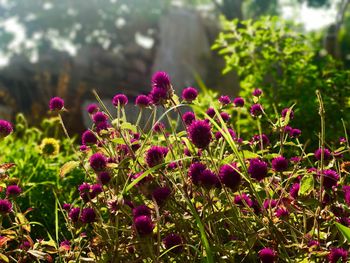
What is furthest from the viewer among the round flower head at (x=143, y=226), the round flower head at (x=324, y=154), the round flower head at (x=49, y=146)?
the round flower head at (x=49, y=146)

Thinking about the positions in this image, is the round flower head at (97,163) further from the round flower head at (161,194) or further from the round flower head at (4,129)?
the round flower head at (4,129)

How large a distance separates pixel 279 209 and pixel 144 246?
486 millimetres

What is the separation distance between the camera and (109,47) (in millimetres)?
20312

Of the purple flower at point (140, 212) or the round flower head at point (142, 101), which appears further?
the round flower head at point (142, 101)

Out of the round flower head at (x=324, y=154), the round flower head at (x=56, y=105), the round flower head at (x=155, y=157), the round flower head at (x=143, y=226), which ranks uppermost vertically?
the round flower head at (x=155, y=157)

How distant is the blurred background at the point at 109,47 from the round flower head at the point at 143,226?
24.6 feet

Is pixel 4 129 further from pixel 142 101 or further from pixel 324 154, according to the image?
pixel 324 154

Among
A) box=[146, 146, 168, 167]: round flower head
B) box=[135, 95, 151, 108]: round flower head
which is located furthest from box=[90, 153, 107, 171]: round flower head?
box=[135, 95, 151, 108]: round flower head

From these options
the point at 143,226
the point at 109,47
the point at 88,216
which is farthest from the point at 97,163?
the point at 109,47

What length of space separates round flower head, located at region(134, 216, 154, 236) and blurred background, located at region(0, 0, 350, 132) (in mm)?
7489

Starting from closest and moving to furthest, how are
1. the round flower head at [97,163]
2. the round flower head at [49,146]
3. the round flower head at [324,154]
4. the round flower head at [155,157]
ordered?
the round flower head at [155,157] → the round flower head at [97,163] → the round flower head at [324,154] → the round flower head at [49,146]

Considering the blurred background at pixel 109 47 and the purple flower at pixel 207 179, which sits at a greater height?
the purple flower at pixel 207 179

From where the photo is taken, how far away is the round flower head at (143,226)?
120cm

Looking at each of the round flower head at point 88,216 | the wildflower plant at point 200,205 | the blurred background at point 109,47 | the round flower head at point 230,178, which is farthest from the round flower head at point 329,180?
the blurred background at point 109,47
